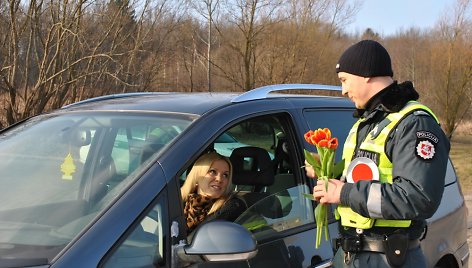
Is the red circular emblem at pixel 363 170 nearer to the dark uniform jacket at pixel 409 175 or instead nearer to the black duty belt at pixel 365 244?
the dark uniform jacket at pixel 409 175

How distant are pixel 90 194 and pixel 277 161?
4.60 ft

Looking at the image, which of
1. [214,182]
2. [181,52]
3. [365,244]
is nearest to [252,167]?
[214,182]

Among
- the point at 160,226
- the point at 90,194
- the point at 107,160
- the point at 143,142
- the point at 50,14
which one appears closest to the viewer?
the point at 160,226

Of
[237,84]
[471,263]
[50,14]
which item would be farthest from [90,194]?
[237,84]

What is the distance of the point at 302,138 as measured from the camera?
2699mm

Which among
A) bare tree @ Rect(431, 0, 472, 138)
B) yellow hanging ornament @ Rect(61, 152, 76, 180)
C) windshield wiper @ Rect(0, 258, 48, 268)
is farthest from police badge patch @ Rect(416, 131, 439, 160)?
bare tree @ Rect(431, 0, 472, 138)

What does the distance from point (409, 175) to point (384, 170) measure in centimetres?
16

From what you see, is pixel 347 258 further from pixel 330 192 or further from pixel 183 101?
pixel 183 101

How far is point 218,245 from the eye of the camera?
179 centimetres

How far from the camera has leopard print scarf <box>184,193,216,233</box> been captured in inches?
105


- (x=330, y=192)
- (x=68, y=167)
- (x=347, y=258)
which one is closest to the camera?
(x=330, y=192)

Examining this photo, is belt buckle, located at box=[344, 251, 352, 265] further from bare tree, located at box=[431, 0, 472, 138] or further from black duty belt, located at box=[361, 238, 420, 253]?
bare tree, located at box=[431, 0, 472, 138]

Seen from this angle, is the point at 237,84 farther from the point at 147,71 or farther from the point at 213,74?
the point at 147,71

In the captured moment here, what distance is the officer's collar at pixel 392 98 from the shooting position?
2.03 m
